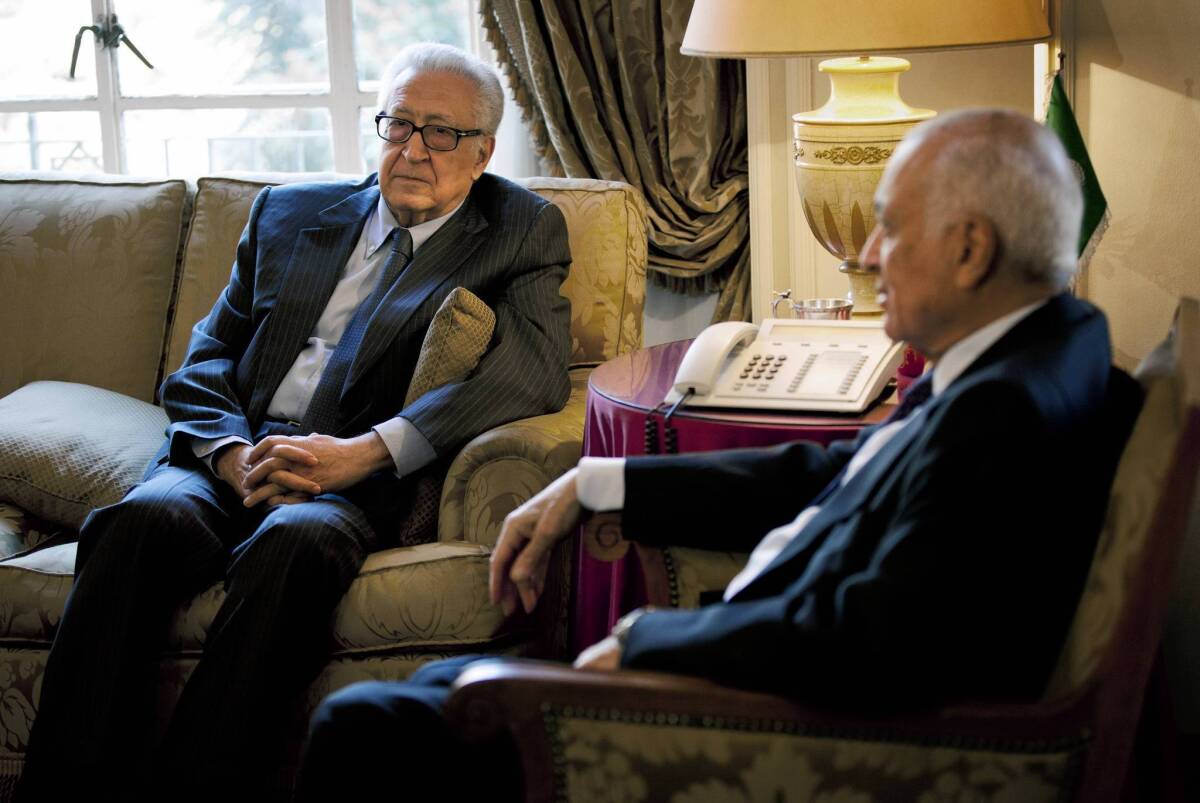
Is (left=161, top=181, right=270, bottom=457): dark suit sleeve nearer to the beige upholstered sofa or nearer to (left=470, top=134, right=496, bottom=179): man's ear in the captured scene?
the beige upholstered sofa

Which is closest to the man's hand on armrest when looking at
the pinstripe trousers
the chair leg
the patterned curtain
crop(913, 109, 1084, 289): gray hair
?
the pinstripe trousers

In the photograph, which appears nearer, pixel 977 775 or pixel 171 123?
pixel 977 775

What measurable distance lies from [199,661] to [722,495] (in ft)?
2.89

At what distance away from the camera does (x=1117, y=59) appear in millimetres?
2148

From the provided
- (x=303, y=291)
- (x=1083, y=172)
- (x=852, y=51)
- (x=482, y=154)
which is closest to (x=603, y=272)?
(x=482, y=154)

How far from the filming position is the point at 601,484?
5.45 ft

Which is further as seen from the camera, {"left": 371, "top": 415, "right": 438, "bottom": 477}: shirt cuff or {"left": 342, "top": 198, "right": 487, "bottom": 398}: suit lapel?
{"left": 342, "top": 198, "right": 487, "bottom": 398}: suit lapel

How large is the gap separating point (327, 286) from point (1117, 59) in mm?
1341

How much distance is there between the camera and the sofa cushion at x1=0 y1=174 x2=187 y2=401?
279 centimetres

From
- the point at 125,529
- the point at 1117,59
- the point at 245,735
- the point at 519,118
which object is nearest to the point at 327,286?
the point at 125,529

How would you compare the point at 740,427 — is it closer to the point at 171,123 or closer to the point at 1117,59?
the point at 1117,59

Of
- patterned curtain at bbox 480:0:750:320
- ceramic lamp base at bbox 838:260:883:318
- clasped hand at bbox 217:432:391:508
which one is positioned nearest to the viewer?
clasped hand at bbox 217:432:391:508

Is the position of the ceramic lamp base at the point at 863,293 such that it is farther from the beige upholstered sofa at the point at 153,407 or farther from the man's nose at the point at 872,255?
the man's nose at the point at 872,255

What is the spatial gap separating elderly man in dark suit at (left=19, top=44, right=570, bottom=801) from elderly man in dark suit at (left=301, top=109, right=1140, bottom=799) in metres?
0.58
